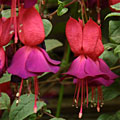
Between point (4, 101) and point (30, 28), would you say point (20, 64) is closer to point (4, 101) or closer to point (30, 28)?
point (30, 28)

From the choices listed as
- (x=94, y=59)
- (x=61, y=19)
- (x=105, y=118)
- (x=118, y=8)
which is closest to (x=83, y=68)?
(x=94, y=59)

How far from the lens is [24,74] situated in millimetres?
612

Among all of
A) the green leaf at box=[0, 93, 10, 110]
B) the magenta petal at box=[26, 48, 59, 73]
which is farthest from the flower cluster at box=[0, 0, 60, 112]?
the green leaf at box=[0, 93, 10, 110]

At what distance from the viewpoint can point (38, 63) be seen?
0.62m

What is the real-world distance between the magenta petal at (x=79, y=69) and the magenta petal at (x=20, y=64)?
9cm

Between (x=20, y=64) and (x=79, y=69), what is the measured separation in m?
0.13

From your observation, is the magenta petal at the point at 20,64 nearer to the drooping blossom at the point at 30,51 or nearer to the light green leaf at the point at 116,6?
the drooping blossom at the point at 30,51

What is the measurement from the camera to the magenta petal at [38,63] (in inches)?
24.2

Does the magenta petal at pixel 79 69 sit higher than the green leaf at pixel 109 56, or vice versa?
the magenta petal at pixel 79 69

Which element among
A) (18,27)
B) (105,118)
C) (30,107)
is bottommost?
(105,118)

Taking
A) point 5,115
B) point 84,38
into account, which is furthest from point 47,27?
point 5,115

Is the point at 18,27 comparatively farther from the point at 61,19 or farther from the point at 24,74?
the point at 61,19

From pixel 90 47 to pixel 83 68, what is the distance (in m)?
0.05

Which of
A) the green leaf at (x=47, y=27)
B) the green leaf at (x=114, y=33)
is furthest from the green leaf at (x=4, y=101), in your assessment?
the green leaf at (x=114, y=33)
